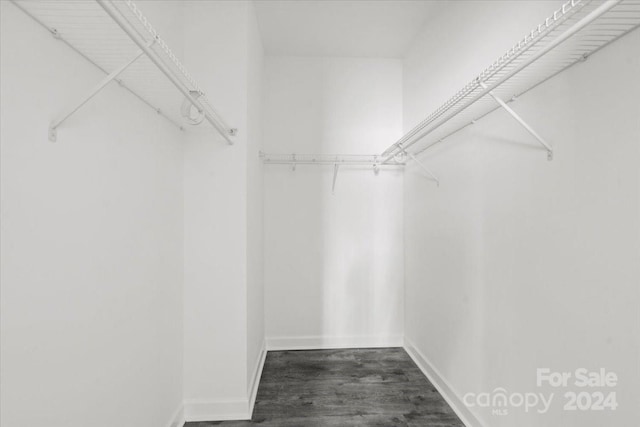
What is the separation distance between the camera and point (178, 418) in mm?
1838

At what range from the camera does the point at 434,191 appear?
2.33m

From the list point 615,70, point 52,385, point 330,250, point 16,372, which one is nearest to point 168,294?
point 52,385

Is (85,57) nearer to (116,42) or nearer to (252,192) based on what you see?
(116,42)

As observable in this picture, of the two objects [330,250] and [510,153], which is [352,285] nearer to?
[330,250]

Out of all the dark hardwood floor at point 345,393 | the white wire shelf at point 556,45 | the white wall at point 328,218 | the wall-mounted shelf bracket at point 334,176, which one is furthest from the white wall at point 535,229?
the wall-mounted shelf bracket at point 334,176

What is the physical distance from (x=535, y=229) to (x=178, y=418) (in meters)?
2.14

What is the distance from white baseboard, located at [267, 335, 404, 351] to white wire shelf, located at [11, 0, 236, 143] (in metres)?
2.23

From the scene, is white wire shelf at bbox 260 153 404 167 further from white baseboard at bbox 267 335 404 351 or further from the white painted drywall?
white baseboard at bbox 267 335 404 351

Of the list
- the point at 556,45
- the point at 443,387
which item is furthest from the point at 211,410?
the point at 556,45

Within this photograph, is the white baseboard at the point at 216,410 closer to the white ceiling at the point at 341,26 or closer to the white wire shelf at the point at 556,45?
the white wire shelf at the point at 556,45

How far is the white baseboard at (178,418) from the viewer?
177 centimetres

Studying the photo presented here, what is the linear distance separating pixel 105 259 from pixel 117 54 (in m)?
0.72

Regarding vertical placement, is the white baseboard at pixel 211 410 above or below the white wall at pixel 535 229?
below

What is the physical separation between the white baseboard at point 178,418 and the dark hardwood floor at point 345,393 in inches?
2.3
